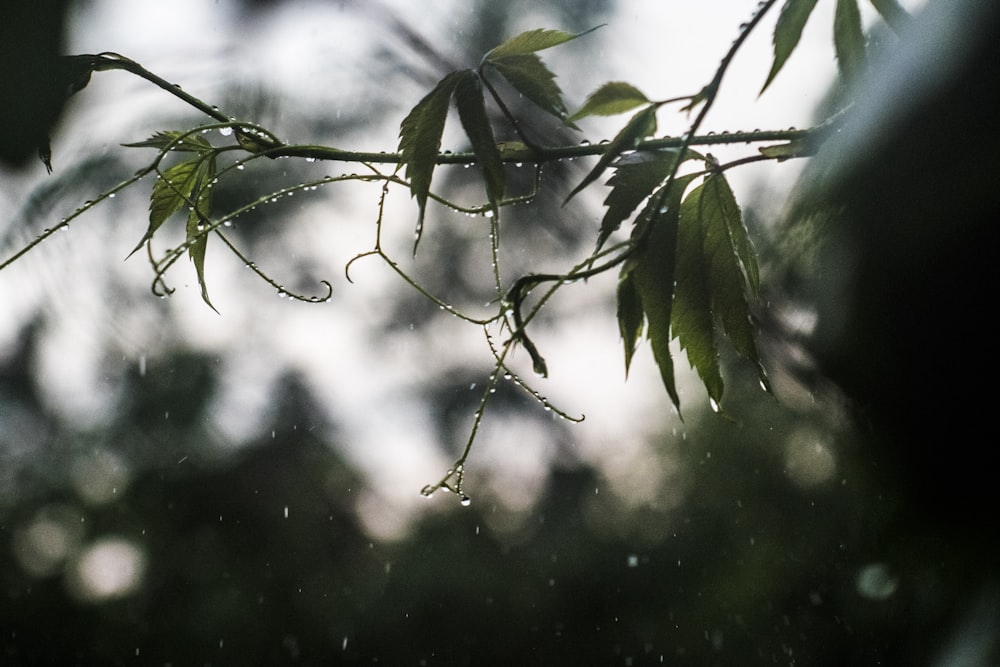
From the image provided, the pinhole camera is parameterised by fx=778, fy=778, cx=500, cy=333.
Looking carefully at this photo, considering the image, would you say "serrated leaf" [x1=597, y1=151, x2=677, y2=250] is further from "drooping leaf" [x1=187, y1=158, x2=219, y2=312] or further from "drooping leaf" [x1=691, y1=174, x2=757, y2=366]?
"drooping leaf" [x1=187, y1=158, x2=219, y2=312]

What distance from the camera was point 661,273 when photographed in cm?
22

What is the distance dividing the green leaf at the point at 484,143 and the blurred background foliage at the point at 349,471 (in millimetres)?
769

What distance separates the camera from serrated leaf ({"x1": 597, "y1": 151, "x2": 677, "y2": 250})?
217mm

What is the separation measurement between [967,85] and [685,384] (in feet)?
2.63

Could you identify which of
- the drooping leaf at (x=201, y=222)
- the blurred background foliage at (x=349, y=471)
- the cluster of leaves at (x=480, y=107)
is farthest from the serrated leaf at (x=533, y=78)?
the blurred background foliage at (x=349, y=471)

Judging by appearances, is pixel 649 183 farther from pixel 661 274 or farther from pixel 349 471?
pixel 349 471

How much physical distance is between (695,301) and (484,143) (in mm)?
76

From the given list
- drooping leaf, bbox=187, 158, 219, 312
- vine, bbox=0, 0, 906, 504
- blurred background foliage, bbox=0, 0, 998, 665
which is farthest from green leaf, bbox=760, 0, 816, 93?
blurred background foliage, bbox=0, 0, 998, 665

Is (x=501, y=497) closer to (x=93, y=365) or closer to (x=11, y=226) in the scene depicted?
(x=93, y=365)

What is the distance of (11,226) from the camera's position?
0.80 m

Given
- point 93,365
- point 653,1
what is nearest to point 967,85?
point 653,1

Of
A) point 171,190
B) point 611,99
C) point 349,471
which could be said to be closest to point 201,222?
point 171,190

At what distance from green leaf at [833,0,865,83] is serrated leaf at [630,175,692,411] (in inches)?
2.4

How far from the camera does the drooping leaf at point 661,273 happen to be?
215 millimetres
